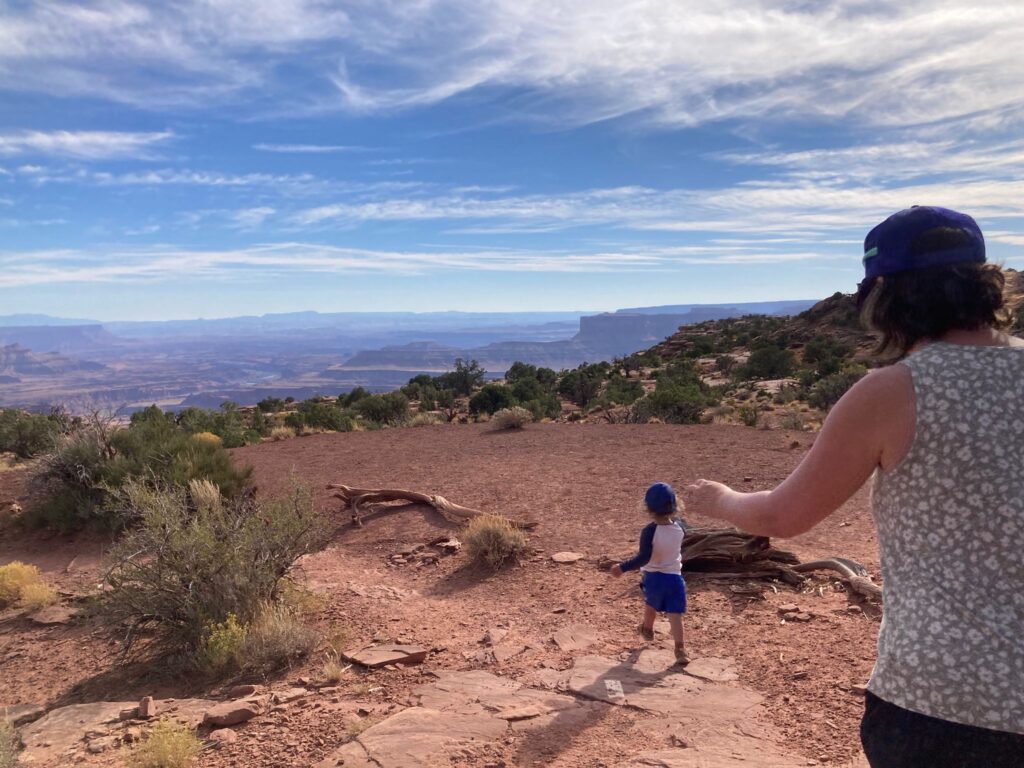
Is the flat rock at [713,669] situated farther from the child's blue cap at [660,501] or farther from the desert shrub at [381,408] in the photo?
the desert shrub at [381,408]

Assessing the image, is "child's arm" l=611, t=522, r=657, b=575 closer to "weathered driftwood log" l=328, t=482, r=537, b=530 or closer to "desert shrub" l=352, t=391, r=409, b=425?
"weathered driftwood log" l=328, t=482, r=537, b=530

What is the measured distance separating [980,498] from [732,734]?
10.3 feet

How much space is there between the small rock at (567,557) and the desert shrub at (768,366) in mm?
28707

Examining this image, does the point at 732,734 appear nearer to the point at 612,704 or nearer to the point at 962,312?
the point at 612,704

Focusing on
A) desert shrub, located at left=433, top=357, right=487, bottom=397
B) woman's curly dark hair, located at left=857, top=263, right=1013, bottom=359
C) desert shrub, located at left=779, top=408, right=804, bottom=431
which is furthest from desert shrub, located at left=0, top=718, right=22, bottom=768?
desert shrub, located at left=433, top=357, right=487, bottom=397

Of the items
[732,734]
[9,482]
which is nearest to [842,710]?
[732,734]

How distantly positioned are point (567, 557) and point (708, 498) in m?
6.35

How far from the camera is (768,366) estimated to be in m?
35.4

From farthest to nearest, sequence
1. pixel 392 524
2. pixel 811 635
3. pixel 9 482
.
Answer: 1. pixel 9 482
2. pixel 392 524
3. pixel 811 635

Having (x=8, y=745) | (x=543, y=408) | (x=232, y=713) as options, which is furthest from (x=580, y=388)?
(x=8, y=745)

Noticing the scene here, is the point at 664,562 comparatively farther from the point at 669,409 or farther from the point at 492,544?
the point at 669,409

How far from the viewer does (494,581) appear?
25.7 feet

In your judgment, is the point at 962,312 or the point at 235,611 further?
the point at 235,611

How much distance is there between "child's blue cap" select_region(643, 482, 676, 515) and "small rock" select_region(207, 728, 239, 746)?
10.3 ft
